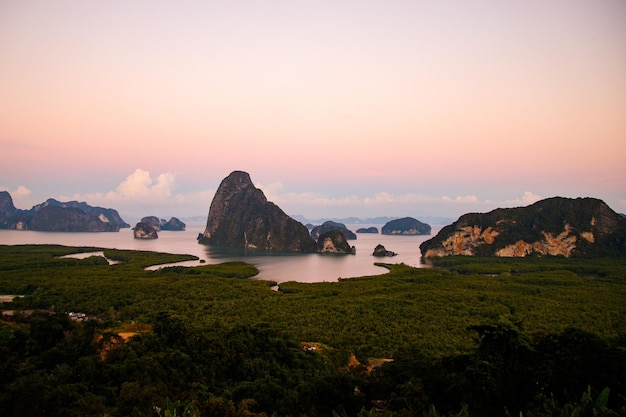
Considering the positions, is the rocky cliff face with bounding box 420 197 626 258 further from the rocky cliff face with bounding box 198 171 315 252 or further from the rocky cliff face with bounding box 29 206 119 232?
the rocky cliff face with bounding box 29 206 119 232

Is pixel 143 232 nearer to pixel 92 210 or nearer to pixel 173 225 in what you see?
pixel 173 225

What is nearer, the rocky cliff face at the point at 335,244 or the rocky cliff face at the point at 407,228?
the rocky cliff face at the point at 335,244

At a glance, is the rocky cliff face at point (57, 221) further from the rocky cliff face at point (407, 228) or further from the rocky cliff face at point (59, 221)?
the rocky cliff face at point (407, 228)

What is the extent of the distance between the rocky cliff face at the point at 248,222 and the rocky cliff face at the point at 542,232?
24988mm

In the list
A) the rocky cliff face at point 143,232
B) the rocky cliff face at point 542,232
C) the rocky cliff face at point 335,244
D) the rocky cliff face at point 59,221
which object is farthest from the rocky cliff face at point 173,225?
the rocky cliff face at point 542,232

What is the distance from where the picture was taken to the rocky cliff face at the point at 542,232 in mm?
59531

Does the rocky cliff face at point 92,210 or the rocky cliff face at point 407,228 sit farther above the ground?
the rocky cliff face at point 92,210

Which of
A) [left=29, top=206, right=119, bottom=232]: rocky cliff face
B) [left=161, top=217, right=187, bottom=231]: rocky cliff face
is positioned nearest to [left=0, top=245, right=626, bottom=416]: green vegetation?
[left=29, top=206, right=119, bottom=232]: rocky cliff face

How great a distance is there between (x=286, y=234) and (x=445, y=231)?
29.5 metres

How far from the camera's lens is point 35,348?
39.8 feet

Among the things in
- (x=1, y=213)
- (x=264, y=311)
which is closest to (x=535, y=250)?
(x=264, y=311)

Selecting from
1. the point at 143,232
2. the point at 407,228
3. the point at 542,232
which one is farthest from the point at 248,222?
the point at 407,228

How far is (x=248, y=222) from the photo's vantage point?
8381 cm

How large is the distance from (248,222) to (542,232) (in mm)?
54172
